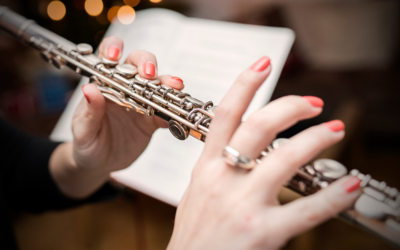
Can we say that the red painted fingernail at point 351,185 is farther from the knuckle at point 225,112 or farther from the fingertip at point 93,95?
the fingertip at point 93,95

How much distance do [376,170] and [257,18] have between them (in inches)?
57.4

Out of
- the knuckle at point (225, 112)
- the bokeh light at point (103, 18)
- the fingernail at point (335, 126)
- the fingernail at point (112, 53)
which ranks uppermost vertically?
the bokeh light at point (103, 18)

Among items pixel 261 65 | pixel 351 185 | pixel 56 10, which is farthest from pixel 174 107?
pixel 56 10

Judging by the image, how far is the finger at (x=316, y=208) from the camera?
11.1 inches

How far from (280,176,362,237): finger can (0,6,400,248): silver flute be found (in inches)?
1.8

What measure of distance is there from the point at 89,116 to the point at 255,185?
0.41 metres

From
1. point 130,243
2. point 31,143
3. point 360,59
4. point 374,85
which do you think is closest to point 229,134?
point 31,143

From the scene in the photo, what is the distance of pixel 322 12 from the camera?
2.17 meters

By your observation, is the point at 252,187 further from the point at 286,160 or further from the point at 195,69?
the point at 195,69

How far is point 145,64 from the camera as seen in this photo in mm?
525

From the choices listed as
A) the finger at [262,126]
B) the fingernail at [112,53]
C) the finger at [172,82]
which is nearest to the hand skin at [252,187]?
the finger at [262,126]

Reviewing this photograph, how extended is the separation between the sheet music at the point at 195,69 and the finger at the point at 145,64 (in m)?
0.26

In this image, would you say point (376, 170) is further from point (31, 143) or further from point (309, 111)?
point (31, 143)

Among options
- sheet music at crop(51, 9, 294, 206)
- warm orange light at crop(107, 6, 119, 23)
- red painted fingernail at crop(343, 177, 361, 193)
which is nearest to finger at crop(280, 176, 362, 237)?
red painted fingernail at crop(343, 177, 361, 193)
